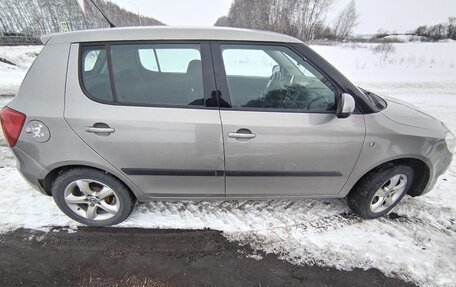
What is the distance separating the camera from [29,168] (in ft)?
7.57

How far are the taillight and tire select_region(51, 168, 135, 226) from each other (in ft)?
1.49

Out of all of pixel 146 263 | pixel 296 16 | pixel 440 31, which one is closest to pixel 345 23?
pixel 296 16

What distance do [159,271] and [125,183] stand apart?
0.79 metres

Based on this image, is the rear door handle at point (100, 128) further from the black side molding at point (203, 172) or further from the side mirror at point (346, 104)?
the side mirror at point (346, 104)

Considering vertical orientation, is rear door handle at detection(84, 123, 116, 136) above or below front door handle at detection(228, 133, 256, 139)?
above

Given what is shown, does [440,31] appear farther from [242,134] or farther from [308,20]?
[242,134]

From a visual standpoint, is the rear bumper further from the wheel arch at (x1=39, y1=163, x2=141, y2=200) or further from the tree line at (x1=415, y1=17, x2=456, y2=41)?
the tree line at (x1=415, y1=17, x2=456, y2=41)

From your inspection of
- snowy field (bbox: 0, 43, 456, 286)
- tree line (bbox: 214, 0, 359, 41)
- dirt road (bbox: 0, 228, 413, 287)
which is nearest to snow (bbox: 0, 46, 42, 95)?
snowy field (bbox: 0, 43, 456, 286)

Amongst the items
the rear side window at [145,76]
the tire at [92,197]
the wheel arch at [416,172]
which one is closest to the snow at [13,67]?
Answer: the tire at [92,197]

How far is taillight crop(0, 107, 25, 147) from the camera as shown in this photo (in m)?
2.16

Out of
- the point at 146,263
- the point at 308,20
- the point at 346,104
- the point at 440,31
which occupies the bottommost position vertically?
the point at 146,263

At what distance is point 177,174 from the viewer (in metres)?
2.32

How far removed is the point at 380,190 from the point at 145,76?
2358 millimetres

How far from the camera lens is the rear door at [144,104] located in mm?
2111
